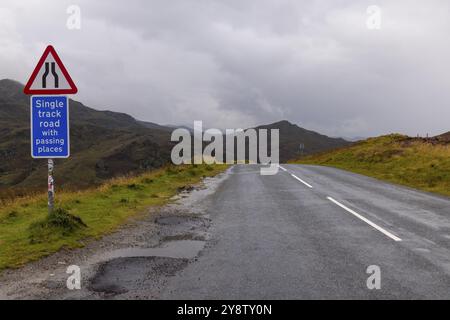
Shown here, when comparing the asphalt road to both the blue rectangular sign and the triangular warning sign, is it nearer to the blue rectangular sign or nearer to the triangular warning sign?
the blue rectangular sign

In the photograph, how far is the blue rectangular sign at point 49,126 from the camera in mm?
8125

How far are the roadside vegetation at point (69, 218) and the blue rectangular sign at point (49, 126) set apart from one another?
54.1 inches

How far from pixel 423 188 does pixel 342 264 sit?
14.1m

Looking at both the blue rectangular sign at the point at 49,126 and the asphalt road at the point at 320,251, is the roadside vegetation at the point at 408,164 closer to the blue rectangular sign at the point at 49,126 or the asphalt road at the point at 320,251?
the asphalt road at the point at 320,251

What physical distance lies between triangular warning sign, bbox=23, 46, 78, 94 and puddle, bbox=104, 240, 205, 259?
3266 millimetres

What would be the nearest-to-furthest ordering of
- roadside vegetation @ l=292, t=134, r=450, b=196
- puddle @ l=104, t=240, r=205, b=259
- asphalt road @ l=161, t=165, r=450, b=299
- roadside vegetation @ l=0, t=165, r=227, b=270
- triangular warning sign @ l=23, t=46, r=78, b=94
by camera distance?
asphalt road @ l=161, t=165, r=450, b=299
puddle @ l=104, t=240, r=205, b=259
roadside vegetation @ l=0, t=165, r=227, b=270
triangular warning sign @ l=23, t=46, r=78, b=94
roadside vegetation @ l=292, t=134, r=450, b=196

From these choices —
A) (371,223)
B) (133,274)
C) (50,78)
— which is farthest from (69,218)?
(371,223)

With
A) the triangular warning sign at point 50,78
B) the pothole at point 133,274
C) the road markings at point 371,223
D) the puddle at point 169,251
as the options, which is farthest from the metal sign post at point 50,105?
the road markings at point 371,223

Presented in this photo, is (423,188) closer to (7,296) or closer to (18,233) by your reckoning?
(18,233)

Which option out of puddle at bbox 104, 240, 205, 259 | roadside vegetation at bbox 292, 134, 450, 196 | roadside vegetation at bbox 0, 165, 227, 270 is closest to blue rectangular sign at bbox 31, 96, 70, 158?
roadside vegetation at bbox 0, 165, 227, 270

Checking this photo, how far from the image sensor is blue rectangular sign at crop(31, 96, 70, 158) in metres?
8.12

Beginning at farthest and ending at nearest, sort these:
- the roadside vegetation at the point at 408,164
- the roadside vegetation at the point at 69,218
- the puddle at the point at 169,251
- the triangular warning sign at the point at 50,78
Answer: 1. the roadside vegetation at the point at 408,164
2. the triangular warning sign at the point at 50,78
3. the roadside vegetation at the point at 69,218
4. the puddle at the point at 169,251

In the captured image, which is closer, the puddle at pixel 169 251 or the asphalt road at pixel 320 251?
the asphalt road at pixel 320 251
